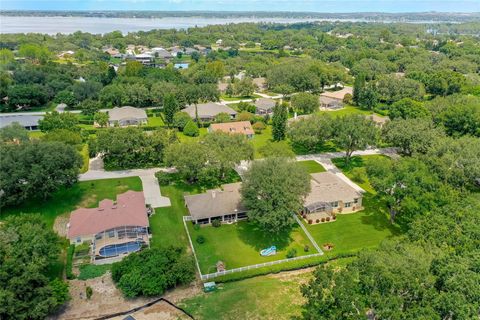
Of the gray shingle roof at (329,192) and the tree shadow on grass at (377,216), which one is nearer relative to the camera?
the tree shadow on grass at (377,216)

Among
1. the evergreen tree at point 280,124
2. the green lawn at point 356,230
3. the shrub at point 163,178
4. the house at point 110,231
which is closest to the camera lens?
the house at point 110,231

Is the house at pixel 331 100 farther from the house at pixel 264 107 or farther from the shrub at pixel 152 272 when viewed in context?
the shrub at pixel 152 272

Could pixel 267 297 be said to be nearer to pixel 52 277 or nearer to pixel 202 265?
pixel 202 265

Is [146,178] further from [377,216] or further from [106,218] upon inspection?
[377,216]

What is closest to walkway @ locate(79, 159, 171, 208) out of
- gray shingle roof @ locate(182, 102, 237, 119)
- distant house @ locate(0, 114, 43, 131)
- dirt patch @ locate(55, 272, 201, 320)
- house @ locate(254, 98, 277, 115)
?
dirt patch @ locate(55, 272, 201, 320)

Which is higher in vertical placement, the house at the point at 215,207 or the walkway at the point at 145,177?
the house at the point at 215,207

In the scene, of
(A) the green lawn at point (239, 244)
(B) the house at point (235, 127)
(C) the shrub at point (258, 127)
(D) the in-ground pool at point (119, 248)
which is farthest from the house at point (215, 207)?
(C) the shrub at point (258, 127)

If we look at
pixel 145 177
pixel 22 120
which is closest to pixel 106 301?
pixel 145 177
